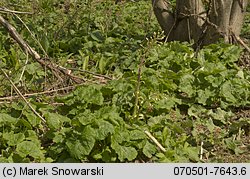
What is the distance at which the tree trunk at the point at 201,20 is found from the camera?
6.15m

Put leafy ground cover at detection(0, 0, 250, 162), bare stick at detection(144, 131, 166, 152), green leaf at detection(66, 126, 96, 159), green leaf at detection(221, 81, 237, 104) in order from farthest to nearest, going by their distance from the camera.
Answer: green leaf at detection(221, 81, 237, 104) < bare stick at detection(144, 131, 166, 152) < leafy ground cover at detection(0, 0, 250, 162) < green leaf at detection(66, 126, 96, 159)

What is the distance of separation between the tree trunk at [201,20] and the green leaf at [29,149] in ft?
9.23

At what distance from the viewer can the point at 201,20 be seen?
250 inches

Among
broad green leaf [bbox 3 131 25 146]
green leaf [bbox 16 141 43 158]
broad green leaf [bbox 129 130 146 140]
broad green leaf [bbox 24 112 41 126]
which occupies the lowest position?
green leaf [bbox 16 141 43 158]

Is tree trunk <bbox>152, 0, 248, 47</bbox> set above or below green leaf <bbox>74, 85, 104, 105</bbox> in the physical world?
above

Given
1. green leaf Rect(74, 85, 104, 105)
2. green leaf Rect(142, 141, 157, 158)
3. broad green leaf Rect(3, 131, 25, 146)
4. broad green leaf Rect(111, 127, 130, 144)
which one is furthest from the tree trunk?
broad green leaf Rect(3, 131, 25, 146)

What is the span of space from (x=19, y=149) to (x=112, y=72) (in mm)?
1981

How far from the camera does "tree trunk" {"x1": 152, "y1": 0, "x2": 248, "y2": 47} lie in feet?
20.2

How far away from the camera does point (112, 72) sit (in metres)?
5.74

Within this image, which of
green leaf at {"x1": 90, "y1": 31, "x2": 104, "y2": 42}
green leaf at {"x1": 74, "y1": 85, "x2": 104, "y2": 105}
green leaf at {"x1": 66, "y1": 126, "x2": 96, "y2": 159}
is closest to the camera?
green leaf at {"x1": 66, "y1": 126, "x2": 96, "y2": 159}

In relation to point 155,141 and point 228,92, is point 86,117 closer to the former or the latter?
point 155,141

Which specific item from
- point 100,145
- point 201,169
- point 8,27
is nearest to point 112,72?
point 8,27

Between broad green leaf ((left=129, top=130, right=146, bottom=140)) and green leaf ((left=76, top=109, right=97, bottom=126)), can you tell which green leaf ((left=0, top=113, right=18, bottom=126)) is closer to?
green leaf ((left=76, top=109, right=97, bottom=126))

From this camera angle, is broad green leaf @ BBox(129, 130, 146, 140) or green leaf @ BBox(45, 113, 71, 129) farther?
green leaf @ BBox(45, 113, 71, 129)
